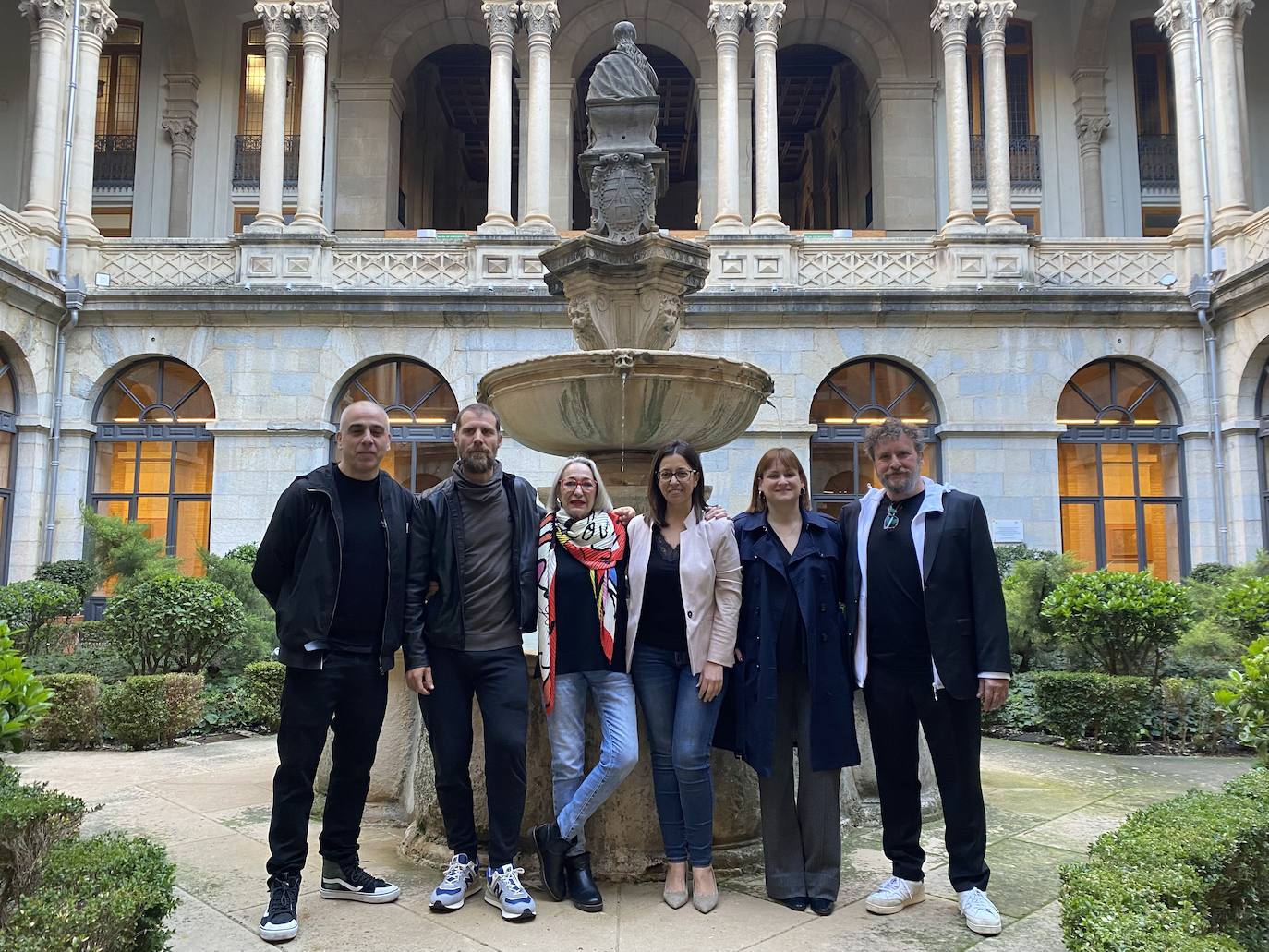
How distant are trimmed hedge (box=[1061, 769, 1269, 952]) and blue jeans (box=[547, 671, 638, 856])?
1.93 meters

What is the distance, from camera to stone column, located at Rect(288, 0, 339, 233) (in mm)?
21953

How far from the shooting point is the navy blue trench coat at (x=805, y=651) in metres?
4.51

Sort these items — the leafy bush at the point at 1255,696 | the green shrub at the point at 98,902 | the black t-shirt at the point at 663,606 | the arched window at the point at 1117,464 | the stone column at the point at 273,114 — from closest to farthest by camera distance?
the green shrub at the point at 98,902 < the black t-shirt at the point at 663,606 < the leafy bush at the point at 1255,696 < the arched window at the point at 1117,464 < the stone column at the point at 273,114

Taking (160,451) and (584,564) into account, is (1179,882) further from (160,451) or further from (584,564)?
(160,451)

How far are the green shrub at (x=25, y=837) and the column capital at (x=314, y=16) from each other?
874 inches

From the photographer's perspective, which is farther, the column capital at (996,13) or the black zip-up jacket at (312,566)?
the column capital at (996,13)

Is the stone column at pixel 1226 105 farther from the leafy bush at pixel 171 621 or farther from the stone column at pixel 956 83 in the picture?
the leafy bush at pixel 171 621

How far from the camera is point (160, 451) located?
21.5m

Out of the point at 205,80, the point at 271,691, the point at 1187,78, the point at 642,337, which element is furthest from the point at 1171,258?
the point at 205,80

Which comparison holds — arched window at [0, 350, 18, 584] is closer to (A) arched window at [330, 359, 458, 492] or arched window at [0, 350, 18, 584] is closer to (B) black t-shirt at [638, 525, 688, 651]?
(A) arched window at [330, 359, 458, 492]

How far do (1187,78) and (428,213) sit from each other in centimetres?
2277

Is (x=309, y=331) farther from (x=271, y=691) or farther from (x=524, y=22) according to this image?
(x=271, y=691)

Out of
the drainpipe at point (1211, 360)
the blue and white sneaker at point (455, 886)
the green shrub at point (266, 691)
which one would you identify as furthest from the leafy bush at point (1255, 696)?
the drainpipe at point (1211, 360)

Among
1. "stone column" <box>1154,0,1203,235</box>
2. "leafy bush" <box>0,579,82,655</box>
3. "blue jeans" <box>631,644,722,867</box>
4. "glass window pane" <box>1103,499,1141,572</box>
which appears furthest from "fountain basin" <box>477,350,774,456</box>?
"stone column" <box>1154,0,1203,235</box>
